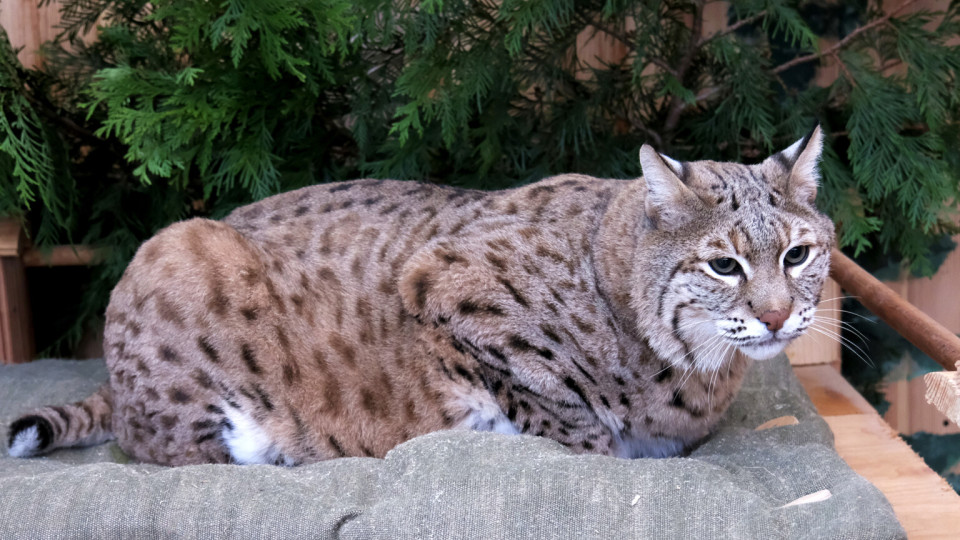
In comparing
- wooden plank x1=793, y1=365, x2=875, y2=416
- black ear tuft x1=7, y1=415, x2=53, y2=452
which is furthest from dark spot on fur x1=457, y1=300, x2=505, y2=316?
wooden plank x1=793, y1=365, x2=875, y2=416

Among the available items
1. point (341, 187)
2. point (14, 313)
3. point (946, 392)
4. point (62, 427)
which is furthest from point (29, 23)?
point (946, 392)

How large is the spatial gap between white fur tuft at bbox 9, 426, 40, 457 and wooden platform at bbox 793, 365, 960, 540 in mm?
2580

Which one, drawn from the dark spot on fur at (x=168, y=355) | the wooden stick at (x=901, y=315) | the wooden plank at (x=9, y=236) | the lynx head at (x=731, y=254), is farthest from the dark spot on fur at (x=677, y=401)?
the wooden plank at (x=9, y=236)

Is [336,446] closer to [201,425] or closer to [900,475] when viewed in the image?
[201,425]

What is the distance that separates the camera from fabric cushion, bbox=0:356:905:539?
2.04 meters

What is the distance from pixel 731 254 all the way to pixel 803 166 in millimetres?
373

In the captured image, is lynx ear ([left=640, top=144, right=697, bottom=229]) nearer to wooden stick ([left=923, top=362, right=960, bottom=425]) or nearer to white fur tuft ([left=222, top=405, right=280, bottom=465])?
wooden stick ([left=923, top=362, right=960, bottom=425])

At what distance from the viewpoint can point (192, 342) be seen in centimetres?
260

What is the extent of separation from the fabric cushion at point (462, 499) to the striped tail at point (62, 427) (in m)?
0.52

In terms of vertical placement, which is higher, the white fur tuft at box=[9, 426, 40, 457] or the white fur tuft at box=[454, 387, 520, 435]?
the white fur tuft at box=[454, 387, 520, 435]

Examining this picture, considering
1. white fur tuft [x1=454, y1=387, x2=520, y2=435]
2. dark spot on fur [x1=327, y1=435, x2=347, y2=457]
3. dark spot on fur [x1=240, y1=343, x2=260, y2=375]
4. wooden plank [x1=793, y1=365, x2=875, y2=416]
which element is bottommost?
wooden plank [x1=793, y1=365, x2=875, y2=416]

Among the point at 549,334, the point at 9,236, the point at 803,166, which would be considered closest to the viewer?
the point at 803,166

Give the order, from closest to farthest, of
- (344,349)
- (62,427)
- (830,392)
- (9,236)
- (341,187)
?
(344,349)
(62,427)
(341,187)
(830,392)
(9,236)

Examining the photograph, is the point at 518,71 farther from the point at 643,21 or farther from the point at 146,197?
the point at 146,197
